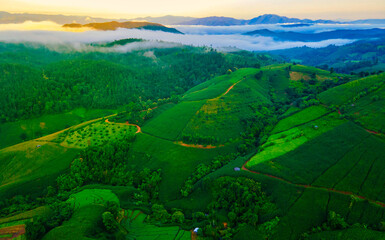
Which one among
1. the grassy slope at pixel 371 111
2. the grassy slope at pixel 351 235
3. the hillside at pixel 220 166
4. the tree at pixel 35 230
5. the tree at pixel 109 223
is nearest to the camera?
the tree at pixel 35 230

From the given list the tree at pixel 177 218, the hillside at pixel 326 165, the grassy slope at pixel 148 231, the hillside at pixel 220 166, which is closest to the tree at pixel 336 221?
the hillside at pixel 220 166

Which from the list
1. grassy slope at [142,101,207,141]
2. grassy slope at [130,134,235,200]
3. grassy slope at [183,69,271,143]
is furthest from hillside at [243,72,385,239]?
grassy slope at [142,101,207,141]

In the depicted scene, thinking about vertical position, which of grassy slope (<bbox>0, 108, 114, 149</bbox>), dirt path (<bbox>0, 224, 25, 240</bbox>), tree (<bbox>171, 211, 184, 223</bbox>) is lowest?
grassy slope (<bbox>0, 108, 114, 149</bbox>)

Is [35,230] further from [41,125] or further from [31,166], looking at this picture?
[41,125]

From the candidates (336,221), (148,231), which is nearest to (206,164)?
(148,231)

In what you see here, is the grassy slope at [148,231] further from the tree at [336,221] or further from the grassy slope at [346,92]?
the grassy slope at [346,92]

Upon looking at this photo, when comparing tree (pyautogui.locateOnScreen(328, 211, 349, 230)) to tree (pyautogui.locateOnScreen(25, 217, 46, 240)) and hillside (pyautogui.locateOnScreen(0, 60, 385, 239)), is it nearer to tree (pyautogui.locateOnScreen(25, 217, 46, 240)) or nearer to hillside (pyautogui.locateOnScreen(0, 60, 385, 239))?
hillside (pyautogui.locateOnScreen(0, 60, 385, 239))

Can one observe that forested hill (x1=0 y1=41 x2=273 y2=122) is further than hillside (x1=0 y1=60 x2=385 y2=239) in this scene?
Yes
